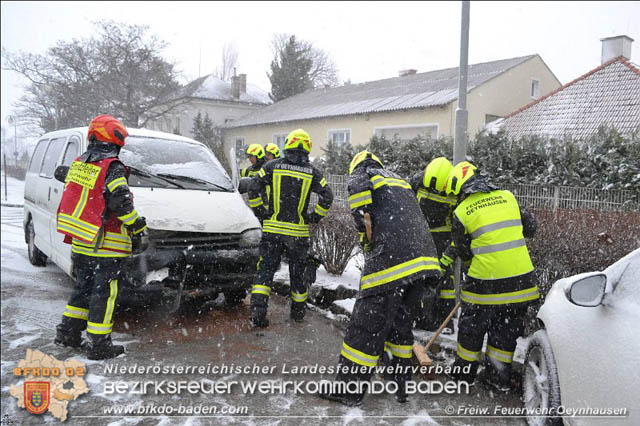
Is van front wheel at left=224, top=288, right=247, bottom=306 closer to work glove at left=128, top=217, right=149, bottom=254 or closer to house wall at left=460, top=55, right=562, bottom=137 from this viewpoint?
work glove at left=128, top=217, right=149, bottom=254

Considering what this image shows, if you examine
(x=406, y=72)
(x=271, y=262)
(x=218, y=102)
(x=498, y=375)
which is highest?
(x=406, y=72)

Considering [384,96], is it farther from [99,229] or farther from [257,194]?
[99,229]

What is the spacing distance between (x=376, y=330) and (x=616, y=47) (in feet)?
49.9

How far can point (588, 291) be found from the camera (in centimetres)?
259

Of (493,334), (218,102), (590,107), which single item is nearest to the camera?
(493,334)

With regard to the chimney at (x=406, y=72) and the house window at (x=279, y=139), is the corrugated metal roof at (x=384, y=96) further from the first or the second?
the chimney at (x=406, y=72)

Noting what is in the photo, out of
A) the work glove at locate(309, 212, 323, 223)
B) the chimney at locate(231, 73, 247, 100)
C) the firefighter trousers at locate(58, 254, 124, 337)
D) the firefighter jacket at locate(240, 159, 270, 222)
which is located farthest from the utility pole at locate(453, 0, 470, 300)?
the chimney at locate(231, 73, 247, 100)

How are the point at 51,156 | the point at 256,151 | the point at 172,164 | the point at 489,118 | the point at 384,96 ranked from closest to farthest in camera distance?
1. the point at 172,164
2. the point at 51,156
3. the point at 256,151
4. the point at 489,118
5. the point at 384,96

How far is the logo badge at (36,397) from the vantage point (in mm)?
3404

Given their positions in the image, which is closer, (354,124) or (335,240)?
(335,240)

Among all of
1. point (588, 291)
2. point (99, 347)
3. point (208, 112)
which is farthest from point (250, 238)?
point (208, 112)

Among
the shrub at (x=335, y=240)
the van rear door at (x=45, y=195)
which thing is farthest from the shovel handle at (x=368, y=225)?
the van rear door at (x=45, y=195)

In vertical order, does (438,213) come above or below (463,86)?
below

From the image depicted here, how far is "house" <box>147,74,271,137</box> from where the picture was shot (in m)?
33.7
